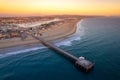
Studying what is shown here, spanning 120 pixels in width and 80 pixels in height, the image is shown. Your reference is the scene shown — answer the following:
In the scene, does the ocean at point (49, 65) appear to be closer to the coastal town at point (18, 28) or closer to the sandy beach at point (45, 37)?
the sandy beach at point (45, 37)

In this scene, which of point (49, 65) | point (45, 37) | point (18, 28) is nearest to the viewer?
point (49, 65)

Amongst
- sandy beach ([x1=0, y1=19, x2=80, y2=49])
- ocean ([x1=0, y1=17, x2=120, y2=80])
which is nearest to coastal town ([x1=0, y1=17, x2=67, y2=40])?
sandy beach ([x1=0, y1=19, x2=80, y2=49])

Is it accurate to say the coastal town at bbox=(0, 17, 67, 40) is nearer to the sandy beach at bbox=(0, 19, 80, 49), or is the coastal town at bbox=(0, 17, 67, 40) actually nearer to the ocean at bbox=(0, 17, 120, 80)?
the sandy beach at bbox=(0, 19, 80, 49)

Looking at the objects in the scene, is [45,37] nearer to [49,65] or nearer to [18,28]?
[49,65]

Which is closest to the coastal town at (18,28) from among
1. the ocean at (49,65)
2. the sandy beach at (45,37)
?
the sandy beach at (45,37)

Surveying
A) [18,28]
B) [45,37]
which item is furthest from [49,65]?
[18,28]

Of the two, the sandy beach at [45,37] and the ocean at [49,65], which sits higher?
the sandy beach at [45,37]

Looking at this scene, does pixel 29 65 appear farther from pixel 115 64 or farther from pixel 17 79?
pixel 115 64

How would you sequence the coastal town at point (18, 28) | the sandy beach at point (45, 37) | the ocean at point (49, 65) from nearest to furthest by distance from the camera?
the ocean at point (49, 65), the sandy beach at point (45, 37), the coastal town at point (18, 28)

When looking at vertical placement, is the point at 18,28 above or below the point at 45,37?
below

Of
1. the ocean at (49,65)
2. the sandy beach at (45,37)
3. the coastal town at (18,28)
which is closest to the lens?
the ocean at (49,65)

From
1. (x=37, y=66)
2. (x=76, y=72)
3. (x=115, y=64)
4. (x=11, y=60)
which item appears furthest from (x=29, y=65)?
(x=115, y=64)
